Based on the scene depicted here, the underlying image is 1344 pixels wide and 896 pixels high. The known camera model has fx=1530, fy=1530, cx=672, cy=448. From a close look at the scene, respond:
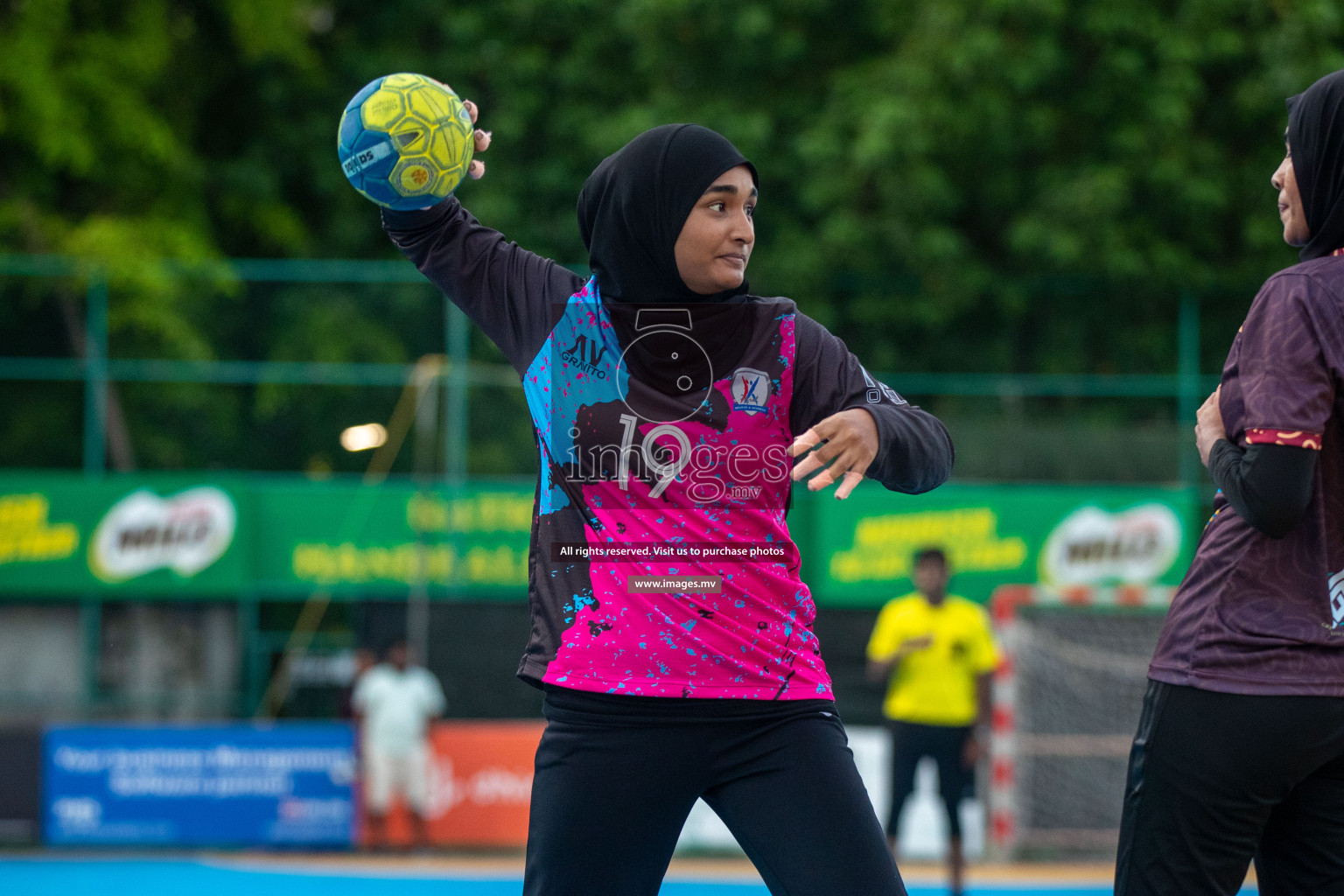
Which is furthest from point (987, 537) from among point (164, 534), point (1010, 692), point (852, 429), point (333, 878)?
point (852, 429)

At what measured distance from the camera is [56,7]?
1697 centimetres

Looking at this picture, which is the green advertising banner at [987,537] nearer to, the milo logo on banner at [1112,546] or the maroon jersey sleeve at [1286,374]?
the milo logo on banner at [1112,546]

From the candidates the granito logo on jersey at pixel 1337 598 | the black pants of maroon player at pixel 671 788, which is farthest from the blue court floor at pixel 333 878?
the granito logo on jersey at pixel 1337 598

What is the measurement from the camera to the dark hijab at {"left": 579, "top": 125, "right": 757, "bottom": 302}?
2.96m

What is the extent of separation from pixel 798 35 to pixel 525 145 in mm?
3607

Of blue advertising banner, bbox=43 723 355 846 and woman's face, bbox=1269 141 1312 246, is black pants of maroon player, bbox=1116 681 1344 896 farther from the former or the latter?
blue advertising banner, bbox=43 723 355 846

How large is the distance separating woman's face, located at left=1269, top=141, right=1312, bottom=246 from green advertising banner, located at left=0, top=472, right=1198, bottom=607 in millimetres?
10159

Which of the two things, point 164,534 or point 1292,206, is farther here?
point 164,534

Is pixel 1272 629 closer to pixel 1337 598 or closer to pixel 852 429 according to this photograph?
pixel 1337 598

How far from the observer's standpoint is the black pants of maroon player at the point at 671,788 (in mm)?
2857

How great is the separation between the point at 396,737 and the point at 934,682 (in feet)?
14.1

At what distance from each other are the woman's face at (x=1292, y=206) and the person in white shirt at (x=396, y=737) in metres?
8.90

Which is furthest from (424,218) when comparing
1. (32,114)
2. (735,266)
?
(32,114)

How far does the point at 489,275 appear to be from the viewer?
126 inches
